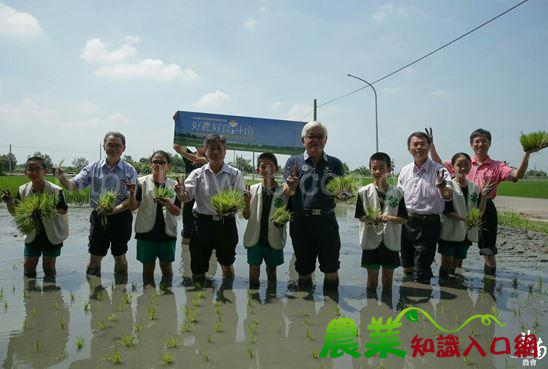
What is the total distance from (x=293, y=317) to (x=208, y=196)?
69.5 inches

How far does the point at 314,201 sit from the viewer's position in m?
4.57

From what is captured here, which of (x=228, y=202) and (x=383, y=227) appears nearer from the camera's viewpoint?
(x=228, y=202)

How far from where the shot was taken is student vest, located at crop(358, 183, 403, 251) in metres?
4.68

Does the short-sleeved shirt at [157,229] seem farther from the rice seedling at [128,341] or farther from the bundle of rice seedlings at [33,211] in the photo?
the rice seedling at [128,341]

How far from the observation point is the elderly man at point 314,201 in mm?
4555

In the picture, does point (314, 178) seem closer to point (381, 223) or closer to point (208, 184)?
point (381, 223)

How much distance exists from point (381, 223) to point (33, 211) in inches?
175

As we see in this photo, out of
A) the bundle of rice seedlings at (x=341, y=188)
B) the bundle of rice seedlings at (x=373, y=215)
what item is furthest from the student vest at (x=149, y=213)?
the bundle of rice seedlings at (x=373, y=215)

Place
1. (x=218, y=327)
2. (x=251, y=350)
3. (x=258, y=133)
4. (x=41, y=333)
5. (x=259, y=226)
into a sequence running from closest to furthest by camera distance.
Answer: (x=251, y=350) → (x=41, y=333) → (x=218, y=327) → (x=259, y=226) → (x=258, y=133)

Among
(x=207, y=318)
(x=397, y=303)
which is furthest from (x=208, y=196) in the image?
(x=397, y=303)

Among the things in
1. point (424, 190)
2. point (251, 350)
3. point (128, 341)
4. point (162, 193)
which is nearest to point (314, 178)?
point (424, 190)

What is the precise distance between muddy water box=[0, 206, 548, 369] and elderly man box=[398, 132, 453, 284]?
45 centimetres

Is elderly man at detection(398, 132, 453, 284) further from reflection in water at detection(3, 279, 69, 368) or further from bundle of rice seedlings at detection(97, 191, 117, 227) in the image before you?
reflection in water at detection(3, 279, 69, 368)

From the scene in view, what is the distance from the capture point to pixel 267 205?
4906 mm
